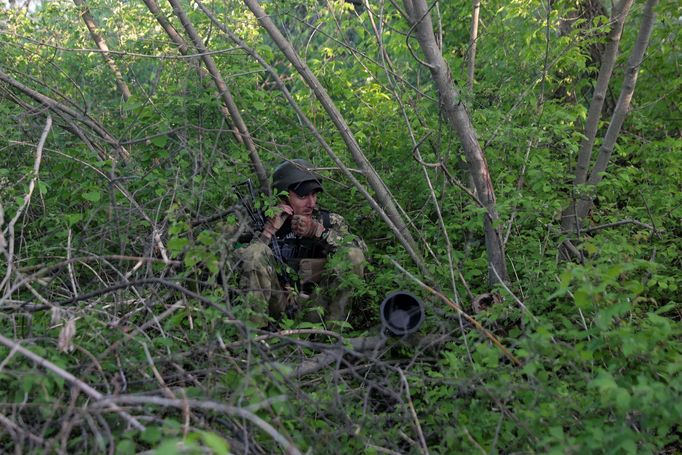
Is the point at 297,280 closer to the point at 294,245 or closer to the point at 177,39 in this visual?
the point at 294,245

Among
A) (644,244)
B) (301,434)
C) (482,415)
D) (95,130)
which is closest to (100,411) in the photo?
(301,434)

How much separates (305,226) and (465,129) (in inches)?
45.5

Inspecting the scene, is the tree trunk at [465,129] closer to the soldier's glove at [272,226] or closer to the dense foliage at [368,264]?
the dense foliage at [368,264]

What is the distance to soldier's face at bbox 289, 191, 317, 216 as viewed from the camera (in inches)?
199

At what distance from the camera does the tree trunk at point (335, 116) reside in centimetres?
474

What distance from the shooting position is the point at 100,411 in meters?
2.67

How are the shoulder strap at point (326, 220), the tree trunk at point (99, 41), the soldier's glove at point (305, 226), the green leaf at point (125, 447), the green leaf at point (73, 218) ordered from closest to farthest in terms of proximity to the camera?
the green leaf at point (125, 447), the green leaf at point (73, 218), the soldier's glove at point (305, 226), the shoulder strap at point (326, 220), the tree trunk at point (99, 41)

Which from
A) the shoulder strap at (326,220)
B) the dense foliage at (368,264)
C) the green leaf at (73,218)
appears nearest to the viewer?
the dense foliage at (368,264)

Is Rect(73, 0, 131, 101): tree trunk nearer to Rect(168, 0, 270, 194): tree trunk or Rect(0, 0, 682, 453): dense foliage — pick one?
Rect(0, 0, 682, 453): dense foliage

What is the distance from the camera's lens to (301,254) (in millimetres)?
5129

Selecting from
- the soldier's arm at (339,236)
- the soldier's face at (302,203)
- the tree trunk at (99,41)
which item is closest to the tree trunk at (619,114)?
the soldier's arm at (339,236)

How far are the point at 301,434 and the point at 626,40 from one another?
192 inches

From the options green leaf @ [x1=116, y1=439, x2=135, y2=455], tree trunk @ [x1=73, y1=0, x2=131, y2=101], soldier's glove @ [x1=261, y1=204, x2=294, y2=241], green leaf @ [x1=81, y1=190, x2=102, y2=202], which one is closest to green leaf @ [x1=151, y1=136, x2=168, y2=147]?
green leaf @ [x1=81, y1=190, x2=102, y2=202]

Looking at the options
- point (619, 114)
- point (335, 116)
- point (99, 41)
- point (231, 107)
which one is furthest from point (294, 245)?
point (99, 41)
